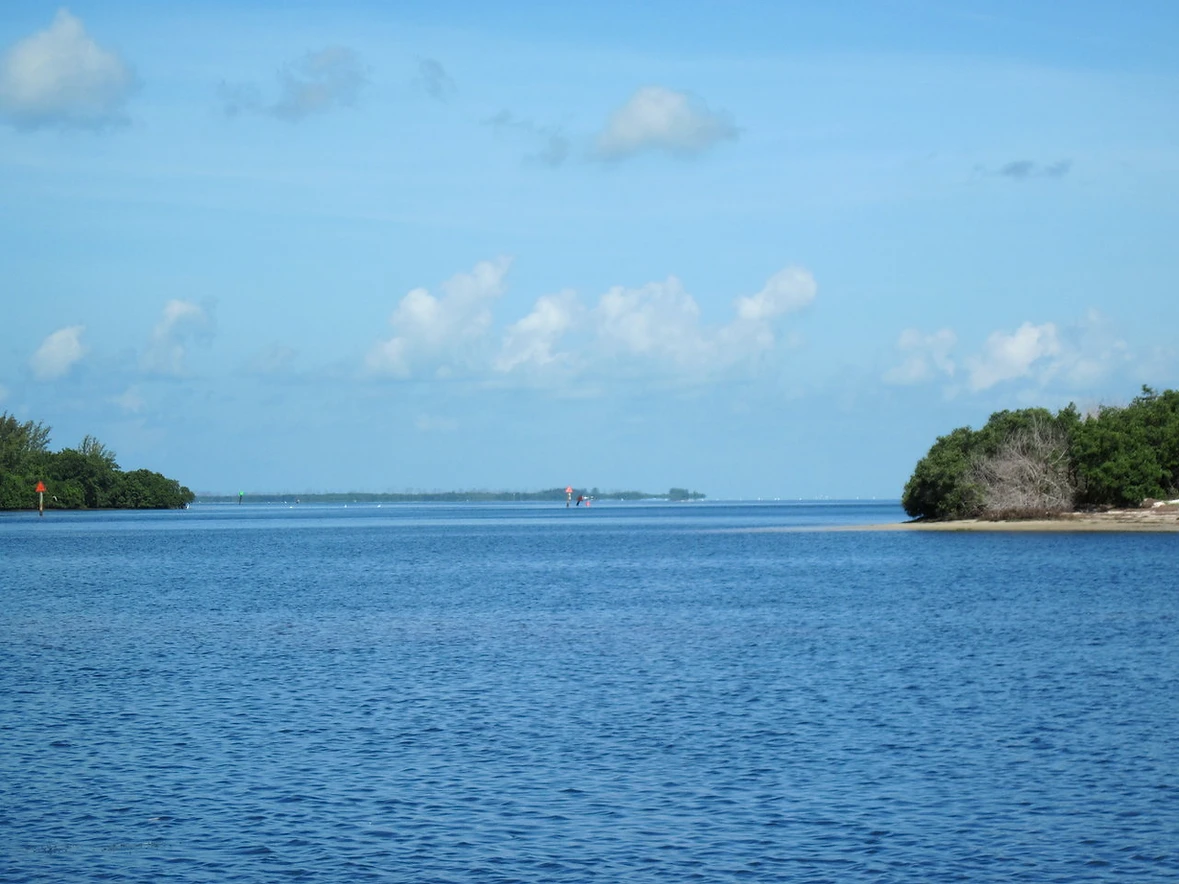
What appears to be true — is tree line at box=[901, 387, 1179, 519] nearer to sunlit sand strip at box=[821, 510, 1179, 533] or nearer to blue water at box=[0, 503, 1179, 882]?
sunlit sand strip at box=[821, 510, 1179, 533]

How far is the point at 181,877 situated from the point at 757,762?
1004cm

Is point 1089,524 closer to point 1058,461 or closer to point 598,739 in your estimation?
point 1058,461

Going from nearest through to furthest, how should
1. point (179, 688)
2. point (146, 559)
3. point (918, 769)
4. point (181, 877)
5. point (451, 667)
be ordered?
point (181, 877)
point (918, 769)
point (179, 688)
point (451, 667)
point (146, 559)

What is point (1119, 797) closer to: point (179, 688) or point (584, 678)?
point (584, 678)

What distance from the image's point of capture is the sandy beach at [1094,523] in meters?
108

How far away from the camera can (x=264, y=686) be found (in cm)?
3306

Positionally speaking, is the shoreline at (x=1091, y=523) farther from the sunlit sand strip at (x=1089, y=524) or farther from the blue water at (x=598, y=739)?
the blue water at (x=598, y=739)

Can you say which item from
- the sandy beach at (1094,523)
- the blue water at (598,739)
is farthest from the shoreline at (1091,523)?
the blue water at (598,739)

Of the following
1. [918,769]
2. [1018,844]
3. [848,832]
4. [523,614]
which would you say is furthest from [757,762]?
[523,614]

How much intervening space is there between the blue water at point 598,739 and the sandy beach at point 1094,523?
5445 centimetres

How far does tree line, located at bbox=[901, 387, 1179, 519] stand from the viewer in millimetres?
110000

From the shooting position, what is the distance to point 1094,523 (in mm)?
111125

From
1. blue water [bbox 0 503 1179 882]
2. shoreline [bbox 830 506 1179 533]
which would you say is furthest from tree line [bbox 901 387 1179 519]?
blue water [bbox 0 503 1179 882]

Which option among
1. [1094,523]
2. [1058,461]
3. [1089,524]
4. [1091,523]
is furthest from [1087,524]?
[1058,461]
